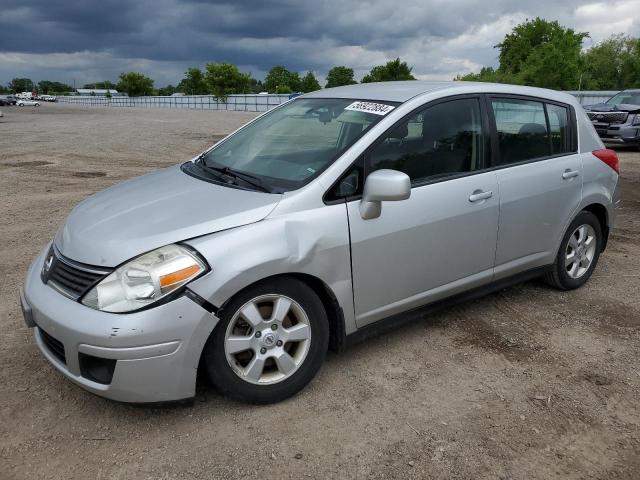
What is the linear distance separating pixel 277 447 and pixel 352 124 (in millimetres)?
1931

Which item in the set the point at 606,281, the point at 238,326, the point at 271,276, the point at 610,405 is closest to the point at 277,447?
the point at 238,326

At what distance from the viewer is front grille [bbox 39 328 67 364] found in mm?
2756

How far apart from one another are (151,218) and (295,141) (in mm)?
1143

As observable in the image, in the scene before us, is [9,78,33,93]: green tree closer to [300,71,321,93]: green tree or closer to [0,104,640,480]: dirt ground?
[300,71,321,93]: green tree

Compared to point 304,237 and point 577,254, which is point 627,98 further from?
point 304,237

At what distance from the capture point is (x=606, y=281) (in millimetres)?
5020

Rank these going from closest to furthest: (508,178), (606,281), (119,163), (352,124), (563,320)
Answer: (352,124) < (508,178) < (563,320) < (606,281) < (119,163)

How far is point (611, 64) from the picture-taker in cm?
6588

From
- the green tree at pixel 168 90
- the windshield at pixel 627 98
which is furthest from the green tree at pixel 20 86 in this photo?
the windshield at pixel 627 98

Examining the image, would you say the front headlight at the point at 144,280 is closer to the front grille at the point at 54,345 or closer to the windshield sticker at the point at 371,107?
the front grille at the point at 54,345

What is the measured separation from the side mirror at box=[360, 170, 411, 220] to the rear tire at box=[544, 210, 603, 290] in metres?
2.11

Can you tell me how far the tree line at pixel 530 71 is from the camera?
50531mm

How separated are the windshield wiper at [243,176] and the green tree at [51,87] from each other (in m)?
181

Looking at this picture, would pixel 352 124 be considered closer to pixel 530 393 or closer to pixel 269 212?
pixel 269 212
